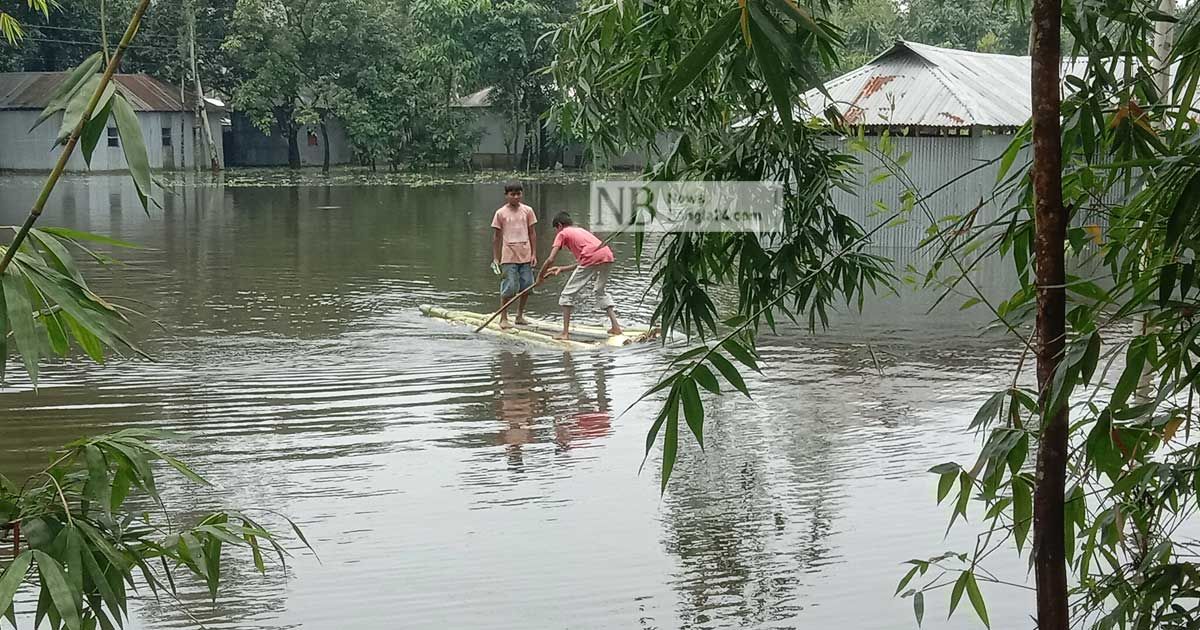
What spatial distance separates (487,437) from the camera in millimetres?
8656

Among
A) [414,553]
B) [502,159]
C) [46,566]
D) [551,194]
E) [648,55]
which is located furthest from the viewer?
[502,159]

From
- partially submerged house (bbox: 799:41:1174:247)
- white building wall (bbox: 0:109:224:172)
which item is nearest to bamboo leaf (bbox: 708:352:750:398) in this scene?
partially submerged house (bbox: 799:41:1174:247)

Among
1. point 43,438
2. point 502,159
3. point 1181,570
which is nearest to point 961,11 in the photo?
point 502,159

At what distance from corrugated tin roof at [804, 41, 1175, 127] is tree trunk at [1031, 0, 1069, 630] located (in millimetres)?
16813

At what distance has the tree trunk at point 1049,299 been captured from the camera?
7.95 ft

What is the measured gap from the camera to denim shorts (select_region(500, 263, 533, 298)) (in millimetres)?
13180

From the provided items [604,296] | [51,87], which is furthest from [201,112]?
[604,296]

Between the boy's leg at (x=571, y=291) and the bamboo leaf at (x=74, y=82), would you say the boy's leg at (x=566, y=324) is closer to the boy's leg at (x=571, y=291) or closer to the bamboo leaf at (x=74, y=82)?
the boy's leg at (x=571, y=291)

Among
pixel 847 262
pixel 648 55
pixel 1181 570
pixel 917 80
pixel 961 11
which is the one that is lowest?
pixel 1181 570

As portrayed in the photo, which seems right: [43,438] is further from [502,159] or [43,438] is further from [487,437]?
[502,159]

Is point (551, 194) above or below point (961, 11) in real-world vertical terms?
below

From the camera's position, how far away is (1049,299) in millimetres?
2453

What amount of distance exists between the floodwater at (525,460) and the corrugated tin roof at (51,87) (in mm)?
33258

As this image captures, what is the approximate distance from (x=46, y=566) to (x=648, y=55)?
7.12 ft
